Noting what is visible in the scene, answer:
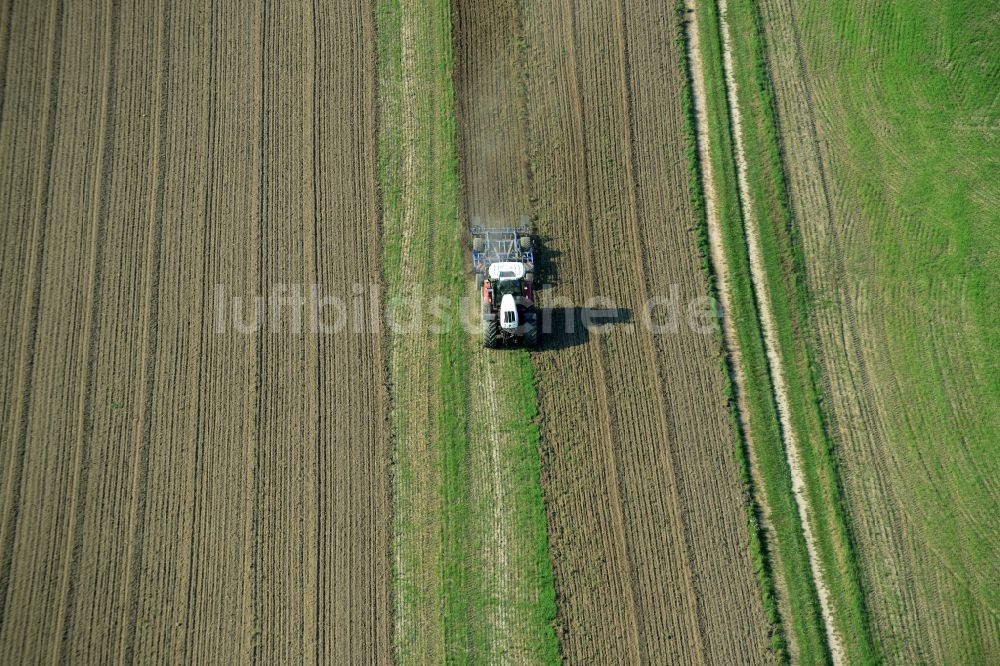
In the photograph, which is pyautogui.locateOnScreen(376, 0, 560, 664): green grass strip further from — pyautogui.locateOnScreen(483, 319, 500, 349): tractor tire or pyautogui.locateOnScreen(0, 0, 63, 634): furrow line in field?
pyautogui.locateOnScreen(0, 0, 63, 634): furrow line in field

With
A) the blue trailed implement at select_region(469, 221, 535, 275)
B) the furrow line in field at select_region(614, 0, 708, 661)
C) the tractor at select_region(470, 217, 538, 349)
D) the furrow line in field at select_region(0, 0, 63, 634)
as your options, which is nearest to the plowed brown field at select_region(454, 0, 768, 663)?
the furrow line in field at select_region(614, 0, 708, 661)

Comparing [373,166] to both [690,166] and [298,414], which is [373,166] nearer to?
[298,414]

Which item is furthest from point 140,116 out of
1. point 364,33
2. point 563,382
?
point 563,382

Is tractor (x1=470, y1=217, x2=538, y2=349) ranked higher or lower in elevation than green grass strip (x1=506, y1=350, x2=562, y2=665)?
higher

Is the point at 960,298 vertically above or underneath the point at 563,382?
above

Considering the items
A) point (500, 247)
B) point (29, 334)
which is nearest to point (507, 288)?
point (500, 247)
